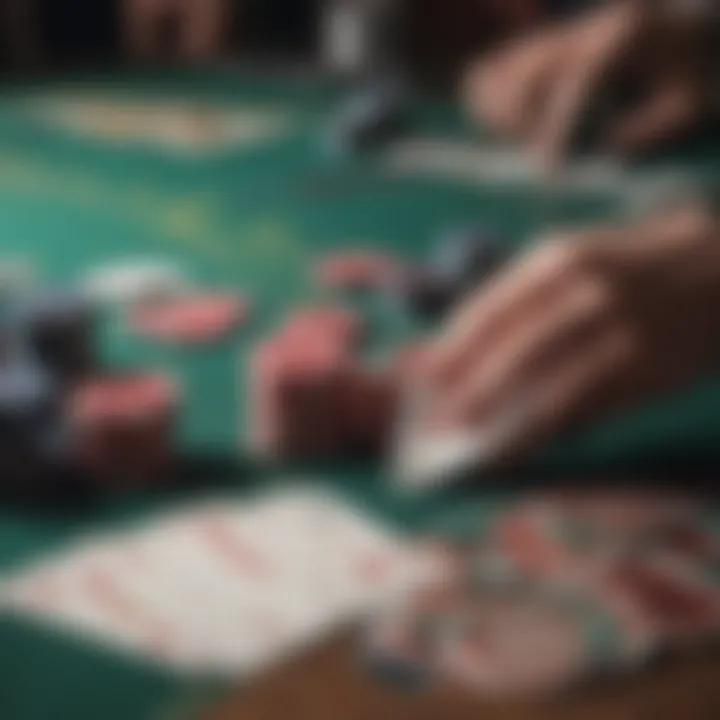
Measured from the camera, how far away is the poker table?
3.75ft

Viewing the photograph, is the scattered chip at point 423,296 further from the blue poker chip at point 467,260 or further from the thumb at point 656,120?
the thumb at point 656,120

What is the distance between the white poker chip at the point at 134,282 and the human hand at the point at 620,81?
2.23 feet

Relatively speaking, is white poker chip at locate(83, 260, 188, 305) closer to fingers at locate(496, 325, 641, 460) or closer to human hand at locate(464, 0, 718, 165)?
fingers at locate(496, 325, 641, 460)

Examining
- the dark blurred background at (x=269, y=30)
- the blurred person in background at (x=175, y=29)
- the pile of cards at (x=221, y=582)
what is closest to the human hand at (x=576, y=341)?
the pile of cards at (x=221, y=582)

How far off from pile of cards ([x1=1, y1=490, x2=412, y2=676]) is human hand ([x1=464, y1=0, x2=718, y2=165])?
1133 mm

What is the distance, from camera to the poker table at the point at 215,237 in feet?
3.75

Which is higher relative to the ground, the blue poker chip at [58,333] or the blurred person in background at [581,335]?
the blue poker chip at [58,333]

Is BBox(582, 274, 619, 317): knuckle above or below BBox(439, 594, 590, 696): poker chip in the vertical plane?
above

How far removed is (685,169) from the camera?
2219 millimetres

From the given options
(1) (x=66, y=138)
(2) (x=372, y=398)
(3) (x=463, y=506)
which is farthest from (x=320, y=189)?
(3) (x=463, y=506)

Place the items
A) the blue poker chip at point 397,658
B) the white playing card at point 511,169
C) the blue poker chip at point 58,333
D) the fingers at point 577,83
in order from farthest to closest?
the fingers at point 577,83 → the white playing card at point 511,169 → the blue poker chip at point 58,333 → the blue poker chip at point 397,658

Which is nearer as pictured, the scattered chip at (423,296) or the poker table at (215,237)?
the poker table at (215,237)

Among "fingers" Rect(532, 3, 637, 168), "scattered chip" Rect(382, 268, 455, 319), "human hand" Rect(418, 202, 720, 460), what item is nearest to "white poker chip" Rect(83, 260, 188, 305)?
"scattered chip" Rect(382, 268, 455, 319)

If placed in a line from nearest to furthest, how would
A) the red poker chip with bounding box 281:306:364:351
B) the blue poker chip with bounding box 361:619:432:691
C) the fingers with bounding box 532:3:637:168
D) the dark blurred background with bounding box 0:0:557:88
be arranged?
the blue poker chip with bounding box 361:619:432:691, the red poker chip with bounding box 281:306:364:351, the fingers with bounding box 532:3:637:168, the dark blurred background with bounding box 0:0:557:88
